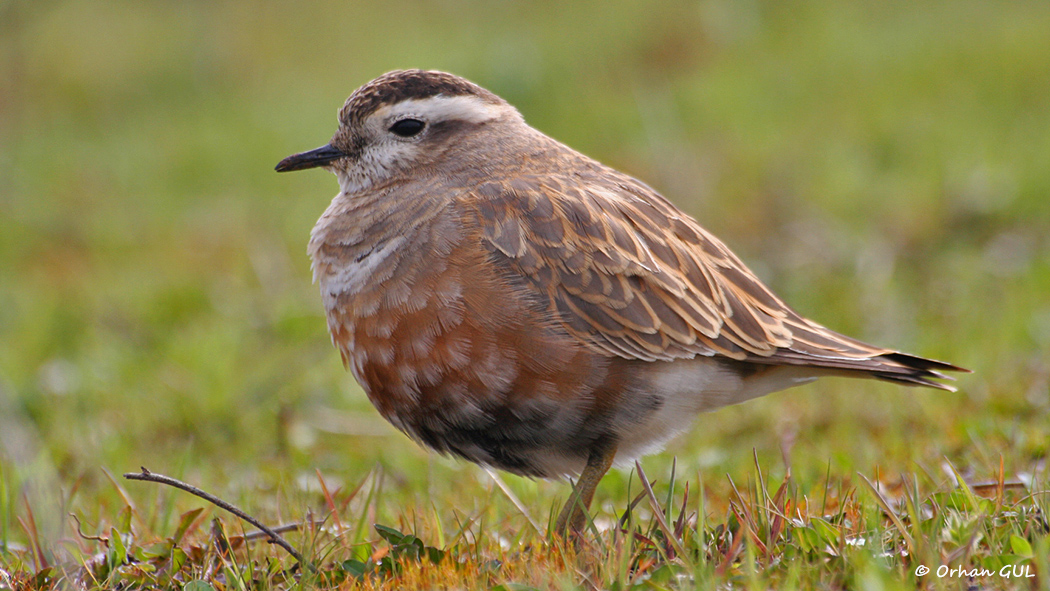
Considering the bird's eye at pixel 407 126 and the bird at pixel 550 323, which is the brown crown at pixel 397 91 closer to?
the bird's eye at pixel 407 126

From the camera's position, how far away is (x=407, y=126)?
5.20 m

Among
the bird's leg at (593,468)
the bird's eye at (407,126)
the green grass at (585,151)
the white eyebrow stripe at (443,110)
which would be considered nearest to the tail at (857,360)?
the green grass at (585,151)

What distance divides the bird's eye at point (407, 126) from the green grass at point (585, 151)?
5.87 ft

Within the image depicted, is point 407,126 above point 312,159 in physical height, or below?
above

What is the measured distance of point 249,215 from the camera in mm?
10570

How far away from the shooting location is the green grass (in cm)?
391

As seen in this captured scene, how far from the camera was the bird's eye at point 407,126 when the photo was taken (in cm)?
519

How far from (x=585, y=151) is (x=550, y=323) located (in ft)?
21.8

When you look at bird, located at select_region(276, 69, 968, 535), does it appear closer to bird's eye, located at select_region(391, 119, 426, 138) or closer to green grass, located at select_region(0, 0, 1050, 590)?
bird's eye, located at select_region(391, 119, 426, 138)

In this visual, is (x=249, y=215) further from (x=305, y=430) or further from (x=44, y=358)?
(x=305, y=430)

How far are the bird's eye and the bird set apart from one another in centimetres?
28

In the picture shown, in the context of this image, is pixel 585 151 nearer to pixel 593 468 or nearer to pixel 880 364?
pixel 880 364

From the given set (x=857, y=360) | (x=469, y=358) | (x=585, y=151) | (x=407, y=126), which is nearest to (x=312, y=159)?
(x=407, y=126)

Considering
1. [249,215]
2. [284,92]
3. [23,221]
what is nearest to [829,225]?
[249,215]
